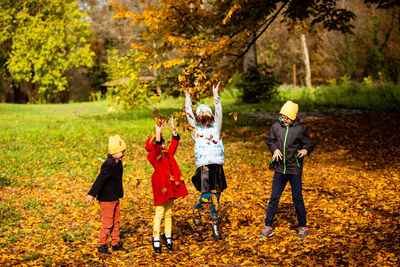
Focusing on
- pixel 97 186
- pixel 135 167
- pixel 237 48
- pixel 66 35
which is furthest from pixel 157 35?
pixel 66 35

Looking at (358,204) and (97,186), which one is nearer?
(97,186)

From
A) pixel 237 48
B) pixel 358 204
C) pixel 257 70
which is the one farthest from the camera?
pixel 257 70

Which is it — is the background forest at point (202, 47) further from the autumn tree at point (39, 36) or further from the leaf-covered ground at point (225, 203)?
the leaf-covered ground at point (225, 203)

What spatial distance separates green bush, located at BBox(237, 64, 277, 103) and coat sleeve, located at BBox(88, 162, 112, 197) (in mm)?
15012

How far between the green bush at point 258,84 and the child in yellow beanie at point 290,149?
14.4m

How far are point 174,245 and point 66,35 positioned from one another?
24205 millimetres

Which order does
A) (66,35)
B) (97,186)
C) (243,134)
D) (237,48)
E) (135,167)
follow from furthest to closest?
(66,35), (243,134), (237,48), (135,167), (97,186)

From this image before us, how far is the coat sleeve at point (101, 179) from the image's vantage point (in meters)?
4.57

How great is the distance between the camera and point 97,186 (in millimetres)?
4594

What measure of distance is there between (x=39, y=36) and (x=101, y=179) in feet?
71.0

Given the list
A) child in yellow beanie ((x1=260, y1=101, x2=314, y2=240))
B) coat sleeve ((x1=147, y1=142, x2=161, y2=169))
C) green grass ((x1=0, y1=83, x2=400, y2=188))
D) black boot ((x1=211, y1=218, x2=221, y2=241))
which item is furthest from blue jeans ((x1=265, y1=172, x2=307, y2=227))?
coat sleeve ((x1=147, y1=142, x2=161, y2=169))

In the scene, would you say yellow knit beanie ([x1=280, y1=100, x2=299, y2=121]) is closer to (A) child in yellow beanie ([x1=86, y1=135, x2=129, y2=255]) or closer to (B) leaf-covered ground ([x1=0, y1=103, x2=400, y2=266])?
(B) leaf-covered ground ([x1=0, y1=103, x2=400, y2=266])

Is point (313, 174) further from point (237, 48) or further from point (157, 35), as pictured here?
point (157, 35)

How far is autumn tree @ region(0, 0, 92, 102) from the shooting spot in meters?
23.6
